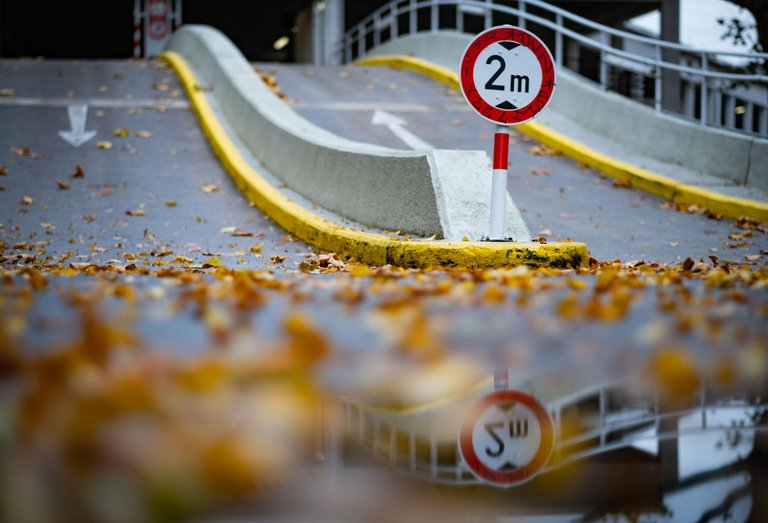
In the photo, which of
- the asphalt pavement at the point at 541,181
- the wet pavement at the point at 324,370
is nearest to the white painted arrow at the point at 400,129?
the asphalt pavement at the point at 541,181

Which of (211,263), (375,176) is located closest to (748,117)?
(375,176)

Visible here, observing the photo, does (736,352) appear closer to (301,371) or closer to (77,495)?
(301,371)

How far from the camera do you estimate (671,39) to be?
1188 inches

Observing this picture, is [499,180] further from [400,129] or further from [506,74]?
[400,129]

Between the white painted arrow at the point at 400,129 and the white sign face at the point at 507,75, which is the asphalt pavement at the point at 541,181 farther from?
the white sign face at the point at 507,75

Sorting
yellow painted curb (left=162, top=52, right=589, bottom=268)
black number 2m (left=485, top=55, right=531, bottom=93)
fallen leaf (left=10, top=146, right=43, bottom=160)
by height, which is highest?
black number 2m (left=485, top=55, right=531, bottom=93)

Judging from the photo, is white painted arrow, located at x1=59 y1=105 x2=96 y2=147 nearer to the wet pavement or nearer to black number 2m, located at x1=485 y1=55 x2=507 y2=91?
the wet pavement

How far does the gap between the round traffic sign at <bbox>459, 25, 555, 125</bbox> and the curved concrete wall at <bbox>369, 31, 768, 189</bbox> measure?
17.6 feet

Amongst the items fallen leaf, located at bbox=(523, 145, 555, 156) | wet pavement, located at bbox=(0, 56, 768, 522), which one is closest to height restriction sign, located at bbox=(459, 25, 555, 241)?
wet pavement, located at bbox=(0, 56, 768, 522)

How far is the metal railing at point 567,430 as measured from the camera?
2447 millimetres

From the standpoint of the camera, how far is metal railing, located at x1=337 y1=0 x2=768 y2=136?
12703 millimetres

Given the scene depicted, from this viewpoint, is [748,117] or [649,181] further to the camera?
[748,117]

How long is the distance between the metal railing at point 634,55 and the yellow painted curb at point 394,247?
5.44 meters

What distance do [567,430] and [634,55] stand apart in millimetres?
14502
